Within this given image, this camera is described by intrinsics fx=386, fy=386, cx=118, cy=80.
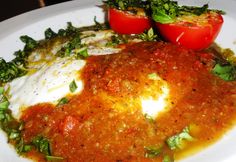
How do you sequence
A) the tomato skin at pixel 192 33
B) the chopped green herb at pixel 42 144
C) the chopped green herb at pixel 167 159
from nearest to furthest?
the chopped green herb at pixel 167 159 → the chopped green herb at pixel 42 144 → the tomato skin at pixel 192 33

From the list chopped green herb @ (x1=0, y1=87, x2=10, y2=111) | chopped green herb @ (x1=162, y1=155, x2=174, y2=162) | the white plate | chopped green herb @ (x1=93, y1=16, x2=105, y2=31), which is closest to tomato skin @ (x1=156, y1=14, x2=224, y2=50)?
the white plate

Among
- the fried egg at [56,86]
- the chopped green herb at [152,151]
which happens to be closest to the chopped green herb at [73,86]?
the fried egg at [56,86]

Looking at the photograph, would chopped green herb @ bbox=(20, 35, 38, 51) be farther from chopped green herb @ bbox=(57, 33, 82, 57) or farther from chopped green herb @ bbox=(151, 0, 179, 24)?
chopped green herb @ bbox=(151, 0, 179, 24)

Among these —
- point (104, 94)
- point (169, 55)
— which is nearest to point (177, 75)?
point (169, 55)

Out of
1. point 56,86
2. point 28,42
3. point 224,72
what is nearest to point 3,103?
point 56,86

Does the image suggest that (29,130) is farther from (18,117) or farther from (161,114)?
(161,114)

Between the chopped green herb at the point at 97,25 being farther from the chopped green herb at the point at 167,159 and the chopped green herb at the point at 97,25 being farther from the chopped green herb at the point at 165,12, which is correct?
the chopped green herb at the point at 167,159

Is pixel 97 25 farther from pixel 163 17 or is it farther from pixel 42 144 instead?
pixel 42 144
